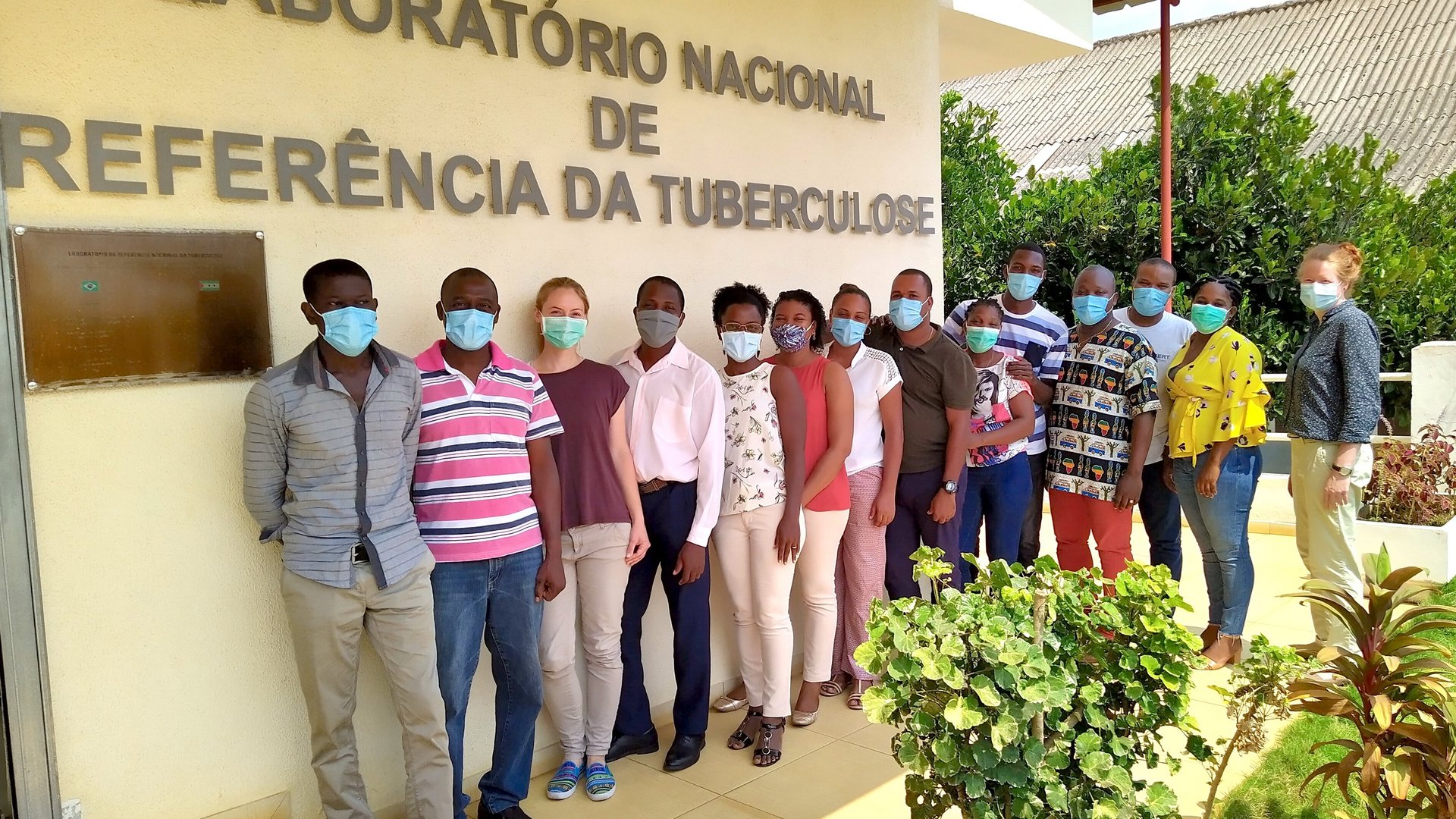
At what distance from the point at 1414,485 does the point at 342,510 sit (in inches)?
232

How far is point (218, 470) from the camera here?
9.73ft

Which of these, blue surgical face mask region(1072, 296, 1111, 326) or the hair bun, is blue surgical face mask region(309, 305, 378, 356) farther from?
the hair bun

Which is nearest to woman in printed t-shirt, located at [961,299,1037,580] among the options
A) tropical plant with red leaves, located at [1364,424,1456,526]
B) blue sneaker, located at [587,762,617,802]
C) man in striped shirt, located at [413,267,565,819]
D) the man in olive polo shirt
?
the man in olive polo shirt

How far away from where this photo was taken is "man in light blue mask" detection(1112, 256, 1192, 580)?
4.62 meters

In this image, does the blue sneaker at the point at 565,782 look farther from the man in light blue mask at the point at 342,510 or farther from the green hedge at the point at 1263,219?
the green hedge at the point at 1263,219

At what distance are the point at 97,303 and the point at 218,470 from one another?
0.58 m

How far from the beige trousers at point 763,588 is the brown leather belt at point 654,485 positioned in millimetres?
304

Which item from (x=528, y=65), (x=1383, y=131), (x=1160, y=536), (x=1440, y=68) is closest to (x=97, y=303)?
(x=528, y=65)

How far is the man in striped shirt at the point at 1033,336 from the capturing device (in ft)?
15.3

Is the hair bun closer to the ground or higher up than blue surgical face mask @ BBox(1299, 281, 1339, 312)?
higher up

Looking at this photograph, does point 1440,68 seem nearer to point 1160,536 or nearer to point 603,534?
point 1160,536

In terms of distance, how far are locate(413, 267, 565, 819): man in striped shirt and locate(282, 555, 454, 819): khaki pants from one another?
0.12 m

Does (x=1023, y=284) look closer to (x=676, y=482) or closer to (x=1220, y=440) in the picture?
(x=1220, y=440)

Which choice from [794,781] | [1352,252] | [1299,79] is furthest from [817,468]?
[1299,79]
